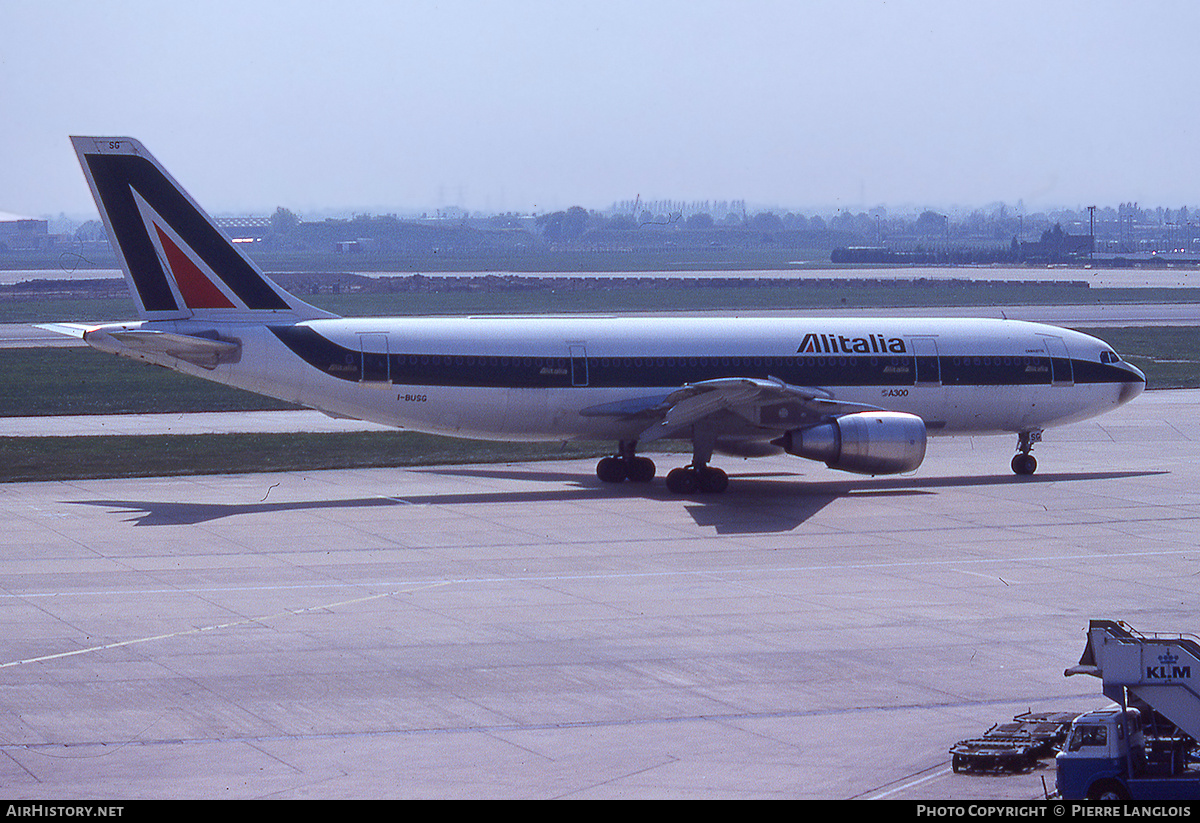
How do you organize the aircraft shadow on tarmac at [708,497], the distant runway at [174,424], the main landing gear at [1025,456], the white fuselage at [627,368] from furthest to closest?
the distant runway at [174,424] < the main landing gear at [1025,456] < the white fuselage at [627,368] < the aircraft shadow on tarmac at [708,497]

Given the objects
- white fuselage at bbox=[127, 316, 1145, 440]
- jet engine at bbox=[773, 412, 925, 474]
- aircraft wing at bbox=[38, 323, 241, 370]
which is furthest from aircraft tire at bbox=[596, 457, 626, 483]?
aircraft wing at bbox=[38, 323, 241, 370]

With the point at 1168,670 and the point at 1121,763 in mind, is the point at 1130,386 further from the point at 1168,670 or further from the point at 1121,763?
the point at 1121,763

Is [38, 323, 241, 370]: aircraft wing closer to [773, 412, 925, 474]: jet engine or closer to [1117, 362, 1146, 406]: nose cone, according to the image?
[773, 412, 925, 474]: jet engine

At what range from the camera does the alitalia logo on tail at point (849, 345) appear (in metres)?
38.8

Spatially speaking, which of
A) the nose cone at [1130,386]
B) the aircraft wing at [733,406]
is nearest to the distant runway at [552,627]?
the aircraft wing at [733,406]

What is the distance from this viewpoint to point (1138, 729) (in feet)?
48.3

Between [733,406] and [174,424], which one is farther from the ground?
[733,406]

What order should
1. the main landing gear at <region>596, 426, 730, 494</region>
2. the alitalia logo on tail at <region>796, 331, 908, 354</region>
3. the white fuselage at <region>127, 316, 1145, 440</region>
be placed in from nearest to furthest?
1. the white fuselage at <region>127, 316, 1145, 440</region>
2. the main landing gear at <region>596, 426, 730, 494</region>
3. the alitalia logo on tail at <region>796, 331, 908, 354</region>

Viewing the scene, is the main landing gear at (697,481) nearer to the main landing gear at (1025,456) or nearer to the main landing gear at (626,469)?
the main landing gear at (626,469)

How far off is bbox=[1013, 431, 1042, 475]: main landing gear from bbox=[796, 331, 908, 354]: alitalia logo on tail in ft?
15.4

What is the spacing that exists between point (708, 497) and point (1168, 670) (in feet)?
71.4

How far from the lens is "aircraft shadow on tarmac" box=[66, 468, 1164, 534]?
108 ft

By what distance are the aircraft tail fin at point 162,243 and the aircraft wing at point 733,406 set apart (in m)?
9.93

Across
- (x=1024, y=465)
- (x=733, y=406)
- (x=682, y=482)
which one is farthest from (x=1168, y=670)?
(x=1024, y=465)
